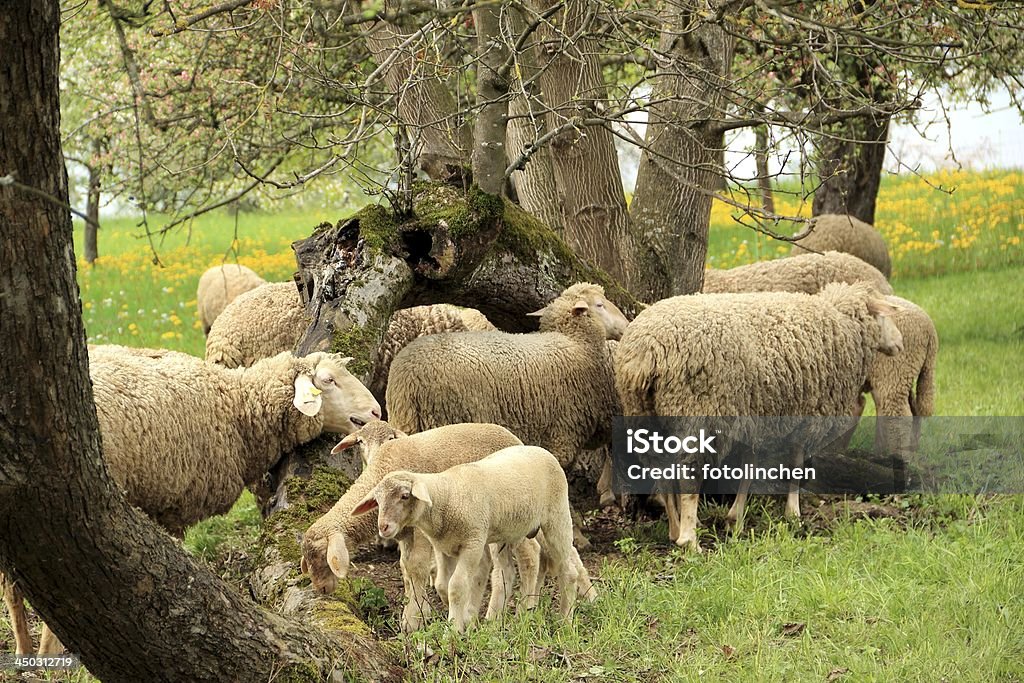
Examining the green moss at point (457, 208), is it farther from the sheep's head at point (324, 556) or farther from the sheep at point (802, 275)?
the sheep at point (802, 275)

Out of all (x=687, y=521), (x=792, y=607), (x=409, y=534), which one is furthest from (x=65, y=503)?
(x=687, y=521)

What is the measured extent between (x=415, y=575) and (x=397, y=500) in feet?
2.74

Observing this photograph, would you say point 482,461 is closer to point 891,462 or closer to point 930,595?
point 930,595

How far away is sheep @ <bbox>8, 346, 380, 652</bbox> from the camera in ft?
17.8

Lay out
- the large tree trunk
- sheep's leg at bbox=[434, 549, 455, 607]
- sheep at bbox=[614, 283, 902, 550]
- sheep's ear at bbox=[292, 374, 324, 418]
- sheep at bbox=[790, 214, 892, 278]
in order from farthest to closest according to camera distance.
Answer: sheep at bbox=[790, 214, 892, 278], sheep at bbox=[614, 283, 902, 550], sheep's ear at bbox=[292, 374, 324, 418], sheep's leg at bbox=[434, 549, 455, 607], the large tree trunk

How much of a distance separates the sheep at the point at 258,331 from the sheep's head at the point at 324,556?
3637 millimetres

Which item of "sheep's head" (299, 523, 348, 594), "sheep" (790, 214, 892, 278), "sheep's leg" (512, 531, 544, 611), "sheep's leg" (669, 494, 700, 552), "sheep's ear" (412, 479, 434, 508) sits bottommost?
"sheep's leg" (669, 494, 700, 552)

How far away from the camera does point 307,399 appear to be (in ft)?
→ 18.6

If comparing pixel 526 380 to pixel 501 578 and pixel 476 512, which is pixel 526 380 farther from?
pixel 476 512

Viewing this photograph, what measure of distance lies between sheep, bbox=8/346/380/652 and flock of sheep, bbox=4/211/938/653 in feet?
0.03

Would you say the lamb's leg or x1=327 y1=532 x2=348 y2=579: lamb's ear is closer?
x1=327 y1=532 x2=348 y2=579: lamb's ear

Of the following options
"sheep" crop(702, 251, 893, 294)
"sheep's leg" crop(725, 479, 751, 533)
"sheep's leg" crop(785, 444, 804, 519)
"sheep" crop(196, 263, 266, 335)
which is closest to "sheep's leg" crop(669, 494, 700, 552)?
"sheep's leg" crop(725, 479, 751, 533)

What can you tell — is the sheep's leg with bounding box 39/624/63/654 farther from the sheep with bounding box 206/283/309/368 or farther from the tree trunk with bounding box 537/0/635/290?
the tree trunk with bounding box 537/0/635/290

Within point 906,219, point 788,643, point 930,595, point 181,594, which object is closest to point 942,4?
point 930,595
